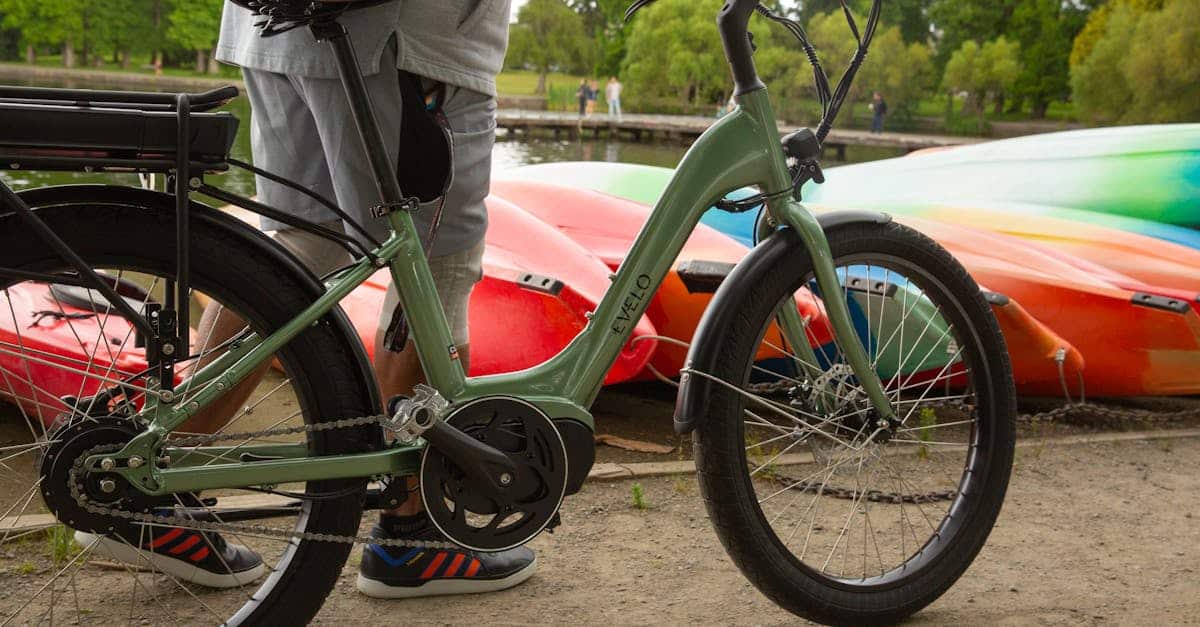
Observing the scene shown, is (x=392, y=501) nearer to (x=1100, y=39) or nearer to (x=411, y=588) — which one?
(x=411, y=588)

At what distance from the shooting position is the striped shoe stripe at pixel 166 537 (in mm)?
2258

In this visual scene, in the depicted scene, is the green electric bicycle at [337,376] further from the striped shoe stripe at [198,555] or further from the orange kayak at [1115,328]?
the orange kayak at [1115,328]

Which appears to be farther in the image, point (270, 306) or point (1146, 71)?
point (1146, 71)

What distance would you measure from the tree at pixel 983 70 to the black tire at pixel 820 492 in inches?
1825

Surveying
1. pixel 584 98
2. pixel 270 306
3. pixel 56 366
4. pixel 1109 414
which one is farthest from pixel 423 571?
pixel 584 98

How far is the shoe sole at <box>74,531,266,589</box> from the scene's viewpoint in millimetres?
2109

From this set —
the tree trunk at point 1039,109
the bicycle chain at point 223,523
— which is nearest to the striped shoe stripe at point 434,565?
the bicycle chain at point 223,523

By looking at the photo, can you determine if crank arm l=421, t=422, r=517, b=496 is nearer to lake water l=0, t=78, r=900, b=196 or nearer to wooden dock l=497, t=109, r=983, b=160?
lake water l=0, t=78, r=900, b=196

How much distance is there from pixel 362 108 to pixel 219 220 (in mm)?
294

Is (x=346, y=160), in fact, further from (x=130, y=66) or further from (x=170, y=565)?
(x=130, y=66)

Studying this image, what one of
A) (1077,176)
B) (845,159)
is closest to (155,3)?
(845,159)

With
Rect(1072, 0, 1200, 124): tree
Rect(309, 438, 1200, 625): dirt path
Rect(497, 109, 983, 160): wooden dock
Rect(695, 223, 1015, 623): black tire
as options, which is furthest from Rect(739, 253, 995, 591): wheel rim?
Rect(1072, 0, 1200, 124): tree

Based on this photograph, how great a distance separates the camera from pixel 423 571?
249cm

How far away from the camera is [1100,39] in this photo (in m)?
39.4
